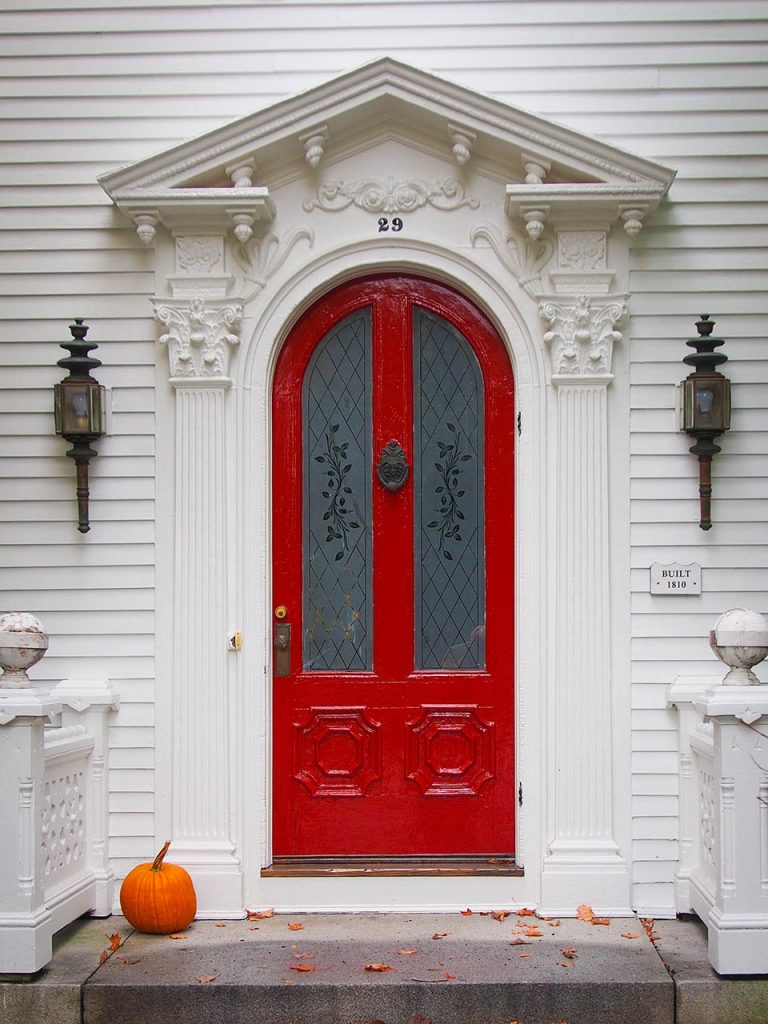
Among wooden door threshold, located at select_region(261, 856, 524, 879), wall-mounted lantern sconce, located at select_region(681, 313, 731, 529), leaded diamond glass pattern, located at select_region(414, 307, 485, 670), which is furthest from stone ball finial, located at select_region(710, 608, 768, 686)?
wooden door threshold, located at select_region(261, 856, 524, 879)

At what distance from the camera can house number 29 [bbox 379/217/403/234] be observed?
558 cm

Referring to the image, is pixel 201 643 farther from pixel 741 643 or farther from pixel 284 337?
pixel 741 643

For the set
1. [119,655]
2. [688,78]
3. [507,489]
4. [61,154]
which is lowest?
[119,655]

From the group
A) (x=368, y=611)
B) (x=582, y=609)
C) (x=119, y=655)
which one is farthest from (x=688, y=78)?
(x=119, y=655)

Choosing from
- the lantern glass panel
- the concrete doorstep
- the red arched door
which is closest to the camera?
the concrete doorstep

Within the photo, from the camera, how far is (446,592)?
559 centimetres

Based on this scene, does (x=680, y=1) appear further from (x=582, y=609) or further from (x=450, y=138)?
(x=582, y=609)

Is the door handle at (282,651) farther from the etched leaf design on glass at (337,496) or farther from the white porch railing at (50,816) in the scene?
the white porch railing at (50,816)

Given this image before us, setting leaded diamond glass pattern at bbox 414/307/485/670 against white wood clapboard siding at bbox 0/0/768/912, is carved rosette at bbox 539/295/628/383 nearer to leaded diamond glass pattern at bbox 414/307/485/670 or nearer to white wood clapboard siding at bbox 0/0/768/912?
white wood clapboard siding at bbox 0/0/768/912

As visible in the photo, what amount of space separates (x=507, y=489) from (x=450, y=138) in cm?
172

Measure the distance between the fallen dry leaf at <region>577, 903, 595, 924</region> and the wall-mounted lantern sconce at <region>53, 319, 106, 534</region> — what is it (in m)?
2.97

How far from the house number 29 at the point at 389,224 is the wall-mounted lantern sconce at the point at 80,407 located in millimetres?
1518

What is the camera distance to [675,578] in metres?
5.47

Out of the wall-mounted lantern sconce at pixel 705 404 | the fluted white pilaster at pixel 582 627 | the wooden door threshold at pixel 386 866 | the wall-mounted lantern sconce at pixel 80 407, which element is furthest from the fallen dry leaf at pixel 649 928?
the wall-mounted lantern sconce at pixel 80 407
